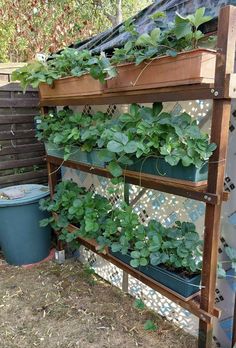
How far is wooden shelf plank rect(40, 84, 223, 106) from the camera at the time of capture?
1177mm

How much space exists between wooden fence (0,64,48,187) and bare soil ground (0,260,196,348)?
0.93 meters

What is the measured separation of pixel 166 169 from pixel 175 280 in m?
0.58

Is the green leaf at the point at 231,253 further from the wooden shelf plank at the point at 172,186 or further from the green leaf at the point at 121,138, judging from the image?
the green leaf at the point at 121,138

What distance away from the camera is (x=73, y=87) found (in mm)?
1781

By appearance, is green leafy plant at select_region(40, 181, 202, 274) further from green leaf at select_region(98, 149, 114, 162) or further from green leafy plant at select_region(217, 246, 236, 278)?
green leaf at select_region(98, 149, 114, 162)

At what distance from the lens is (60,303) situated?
6.84 ft

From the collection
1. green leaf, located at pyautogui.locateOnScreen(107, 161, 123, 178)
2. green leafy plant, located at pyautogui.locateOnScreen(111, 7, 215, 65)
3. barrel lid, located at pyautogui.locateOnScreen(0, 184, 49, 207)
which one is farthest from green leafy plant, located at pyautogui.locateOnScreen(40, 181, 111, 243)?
green leafy plant, located at pyautogui.locateOnScreen(111, 7, 215, 65)

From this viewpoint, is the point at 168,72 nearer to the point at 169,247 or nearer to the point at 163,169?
the point at 163,169

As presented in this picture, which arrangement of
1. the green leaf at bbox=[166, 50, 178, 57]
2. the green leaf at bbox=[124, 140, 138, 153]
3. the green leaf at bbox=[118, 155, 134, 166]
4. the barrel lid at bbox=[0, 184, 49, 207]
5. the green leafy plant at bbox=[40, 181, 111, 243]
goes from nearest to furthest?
the green leaf at bbox=[166, 50, 178, 57] < the green leaf at bbox=[124, 140, 138, 153] < the green leaf at bbox=[118, 155, 134, 166] < the green leafy plant at bbox=[40, 181, 111, 243] < the barrel lid at bbox=[0, 184, 49, 207]

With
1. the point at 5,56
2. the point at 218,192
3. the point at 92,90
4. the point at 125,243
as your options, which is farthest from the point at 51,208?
the point at 5,56

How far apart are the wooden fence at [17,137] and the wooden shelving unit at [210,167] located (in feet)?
4.68

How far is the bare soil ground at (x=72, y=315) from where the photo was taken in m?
1.74

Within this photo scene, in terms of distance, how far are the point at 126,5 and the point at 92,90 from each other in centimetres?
598

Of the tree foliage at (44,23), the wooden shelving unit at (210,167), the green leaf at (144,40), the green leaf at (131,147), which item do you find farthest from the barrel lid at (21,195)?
the tree foliage at (44,23)
